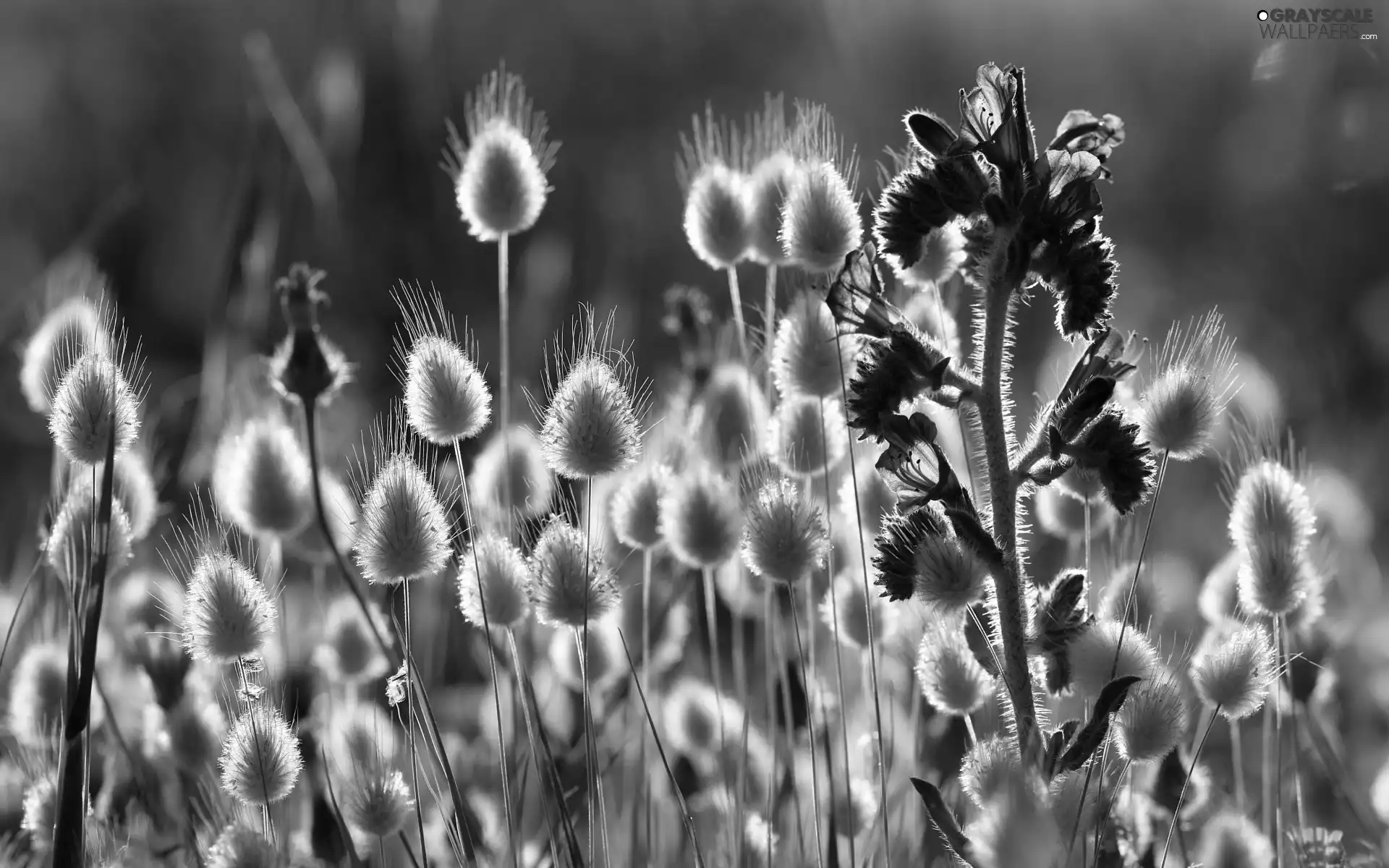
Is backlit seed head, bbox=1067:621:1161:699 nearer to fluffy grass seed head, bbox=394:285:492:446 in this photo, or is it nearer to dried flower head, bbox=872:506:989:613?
dried flower head, bbox=872:506:989:613

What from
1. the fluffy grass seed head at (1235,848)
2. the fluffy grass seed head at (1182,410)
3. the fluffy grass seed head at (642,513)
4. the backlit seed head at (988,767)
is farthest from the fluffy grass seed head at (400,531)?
the fluffy grass seed head at (1235,848)

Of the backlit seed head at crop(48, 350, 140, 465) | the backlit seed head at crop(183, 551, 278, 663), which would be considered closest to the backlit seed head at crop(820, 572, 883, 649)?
the backlit seed head at crop(183, 551, 278, 663)

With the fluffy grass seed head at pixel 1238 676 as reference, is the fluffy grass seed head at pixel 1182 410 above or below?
above

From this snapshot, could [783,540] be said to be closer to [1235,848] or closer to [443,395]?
[443,395]

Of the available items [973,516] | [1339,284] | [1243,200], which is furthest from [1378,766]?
[1243,200]

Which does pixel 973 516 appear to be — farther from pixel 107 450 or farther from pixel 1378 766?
pixel 1378 766

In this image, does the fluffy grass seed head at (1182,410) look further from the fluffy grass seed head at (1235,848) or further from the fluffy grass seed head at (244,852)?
the fluffy grass seed head at (244,852)

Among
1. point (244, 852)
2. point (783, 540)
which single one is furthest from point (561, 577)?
point (244, 852)

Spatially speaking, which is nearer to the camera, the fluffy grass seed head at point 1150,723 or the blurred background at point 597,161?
the fluffy grass seed head at point 1150,723
